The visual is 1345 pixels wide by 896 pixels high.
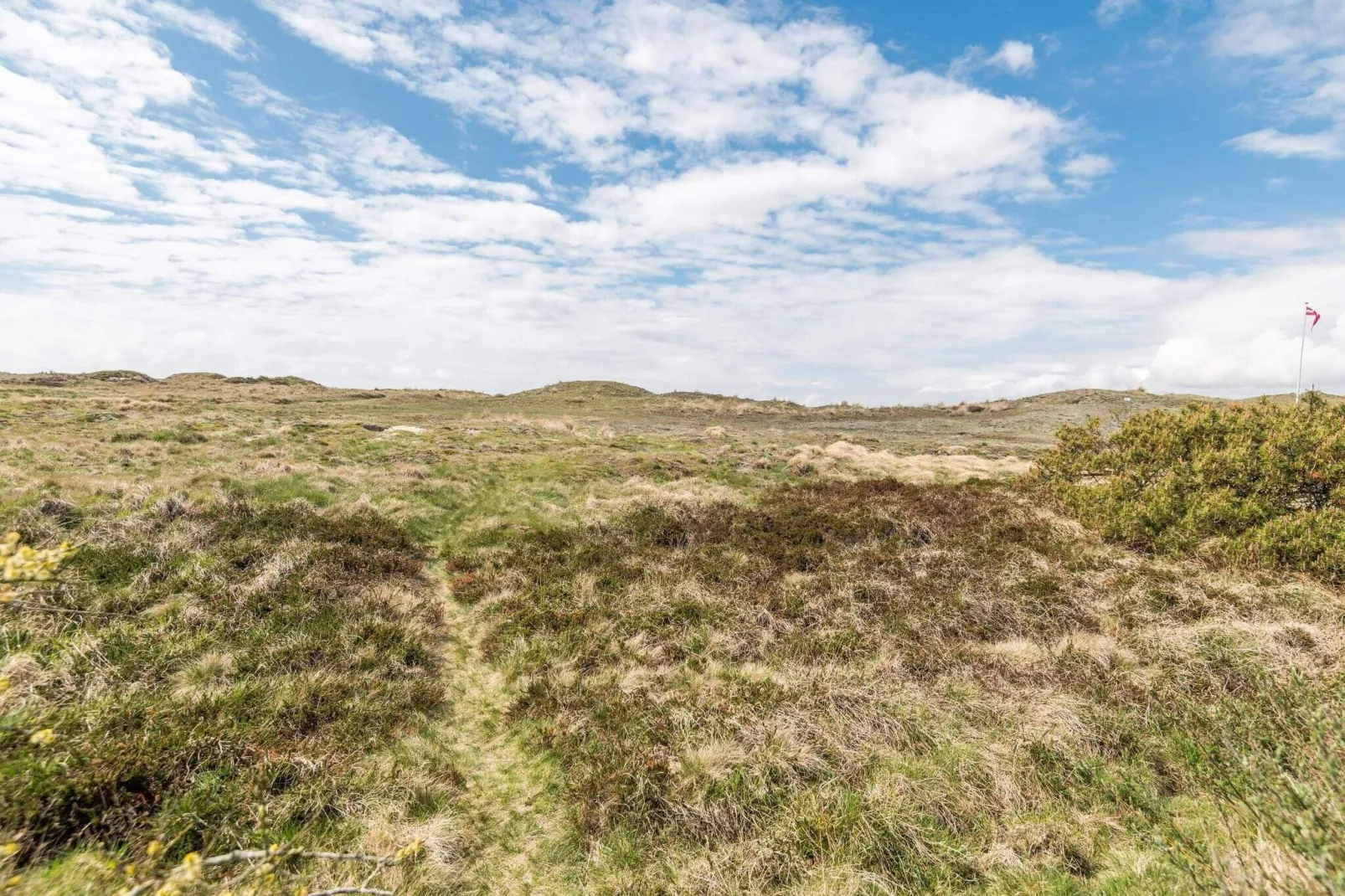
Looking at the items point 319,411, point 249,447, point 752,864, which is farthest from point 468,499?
point 319,411

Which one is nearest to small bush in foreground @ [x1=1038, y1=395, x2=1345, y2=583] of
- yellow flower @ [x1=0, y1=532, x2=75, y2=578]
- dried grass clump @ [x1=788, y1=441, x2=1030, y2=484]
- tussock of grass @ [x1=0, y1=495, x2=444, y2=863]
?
dried grass clump @ [x1=788, y1=441, x2=1030, y2=484]

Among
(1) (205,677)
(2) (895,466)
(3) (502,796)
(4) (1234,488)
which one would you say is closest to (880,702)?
(3) (502,796)

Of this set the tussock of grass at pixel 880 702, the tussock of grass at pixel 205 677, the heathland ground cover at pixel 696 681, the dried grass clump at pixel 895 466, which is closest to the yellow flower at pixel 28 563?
the tussock of grass at pixel 205 677

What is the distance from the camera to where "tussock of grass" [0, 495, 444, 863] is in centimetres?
527

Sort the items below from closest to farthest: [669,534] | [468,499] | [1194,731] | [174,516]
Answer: [1194,731], [174,516], [669,534], [468,499]

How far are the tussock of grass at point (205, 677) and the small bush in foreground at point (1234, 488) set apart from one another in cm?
1495

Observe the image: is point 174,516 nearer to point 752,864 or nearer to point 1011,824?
point 752,864

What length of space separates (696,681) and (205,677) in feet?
22.4

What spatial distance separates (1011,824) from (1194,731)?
8.64 ft

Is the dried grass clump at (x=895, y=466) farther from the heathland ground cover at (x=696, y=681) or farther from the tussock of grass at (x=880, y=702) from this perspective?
the tussock of grass at (x=880, y=702)

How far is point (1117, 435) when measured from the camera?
15664 millimetres

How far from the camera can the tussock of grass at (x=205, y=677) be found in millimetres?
5270

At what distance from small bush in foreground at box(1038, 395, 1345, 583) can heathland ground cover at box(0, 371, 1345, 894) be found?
8 cm

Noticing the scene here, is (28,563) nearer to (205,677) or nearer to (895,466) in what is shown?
(205,677)
